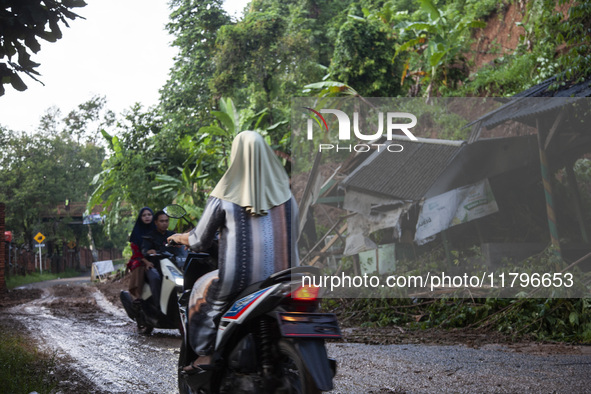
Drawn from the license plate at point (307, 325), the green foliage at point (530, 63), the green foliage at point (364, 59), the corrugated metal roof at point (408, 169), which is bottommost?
the license plate at point (307, 325)

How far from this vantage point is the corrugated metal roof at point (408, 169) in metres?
11.2

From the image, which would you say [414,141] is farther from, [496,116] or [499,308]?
[499,308]

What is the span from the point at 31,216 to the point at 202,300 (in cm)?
4184

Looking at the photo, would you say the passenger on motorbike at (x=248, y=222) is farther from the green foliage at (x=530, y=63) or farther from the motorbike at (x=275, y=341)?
the green foliage at (x=530, y=63)

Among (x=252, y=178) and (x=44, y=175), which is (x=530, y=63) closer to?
(x=252, y=178)

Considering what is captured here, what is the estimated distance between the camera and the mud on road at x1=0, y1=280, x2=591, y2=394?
16.1 ft

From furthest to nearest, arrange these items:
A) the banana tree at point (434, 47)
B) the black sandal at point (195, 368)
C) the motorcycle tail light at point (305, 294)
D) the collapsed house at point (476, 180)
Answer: the banana tree at point (434, 47), the collapsed house at point (476, 180), the black sandal at point (195, 368), the motorcycle tail light at point (305, 294)

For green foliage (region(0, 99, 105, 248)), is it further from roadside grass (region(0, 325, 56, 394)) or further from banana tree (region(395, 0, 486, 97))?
roadside grass (region(0, 325, 56, 394))

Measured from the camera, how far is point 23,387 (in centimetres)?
475

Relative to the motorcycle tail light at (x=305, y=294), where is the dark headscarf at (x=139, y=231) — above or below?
above

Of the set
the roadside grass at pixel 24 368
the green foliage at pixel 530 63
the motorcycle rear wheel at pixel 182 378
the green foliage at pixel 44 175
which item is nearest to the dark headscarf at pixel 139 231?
the roadside grass at pixel 24 368

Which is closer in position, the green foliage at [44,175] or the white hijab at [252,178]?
the white hijab at [252,178]

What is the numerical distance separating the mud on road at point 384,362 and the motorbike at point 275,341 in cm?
138

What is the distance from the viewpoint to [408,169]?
11.5 m
